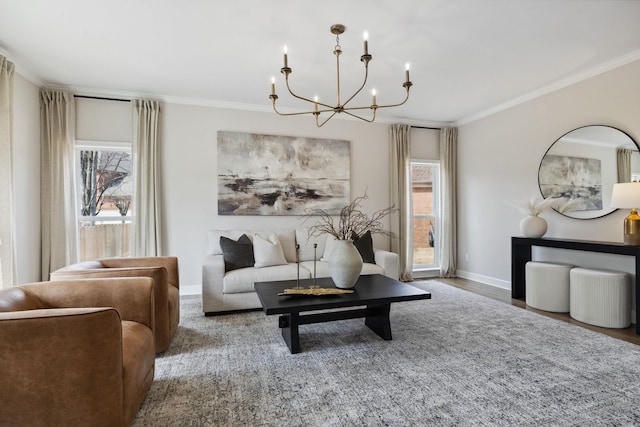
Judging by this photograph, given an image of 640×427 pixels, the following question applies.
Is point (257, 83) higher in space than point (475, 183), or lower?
higher

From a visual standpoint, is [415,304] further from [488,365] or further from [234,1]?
[234,1]

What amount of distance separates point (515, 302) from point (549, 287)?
0.48 meters

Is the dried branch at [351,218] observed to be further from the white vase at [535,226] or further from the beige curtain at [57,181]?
the beige curtain at [57,181]

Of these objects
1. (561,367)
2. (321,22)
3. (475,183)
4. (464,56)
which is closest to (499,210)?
(475,183)

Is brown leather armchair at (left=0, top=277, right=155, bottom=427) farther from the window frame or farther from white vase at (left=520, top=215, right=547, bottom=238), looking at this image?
the window frame

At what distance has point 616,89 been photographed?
11.2 feet

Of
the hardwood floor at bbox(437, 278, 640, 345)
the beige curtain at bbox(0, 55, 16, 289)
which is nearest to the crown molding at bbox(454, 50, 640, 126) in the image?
the hardwood floor at bbox(437, 278, 640, 345)

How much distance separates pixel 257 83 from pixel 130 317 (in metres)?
2.97

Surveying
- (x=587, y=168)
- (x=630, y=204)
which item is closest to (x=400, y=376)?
(x=630, y=204)

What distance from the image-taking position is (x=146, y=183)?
418 cm

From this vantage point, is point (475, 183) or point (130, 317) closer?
point (130, 317)

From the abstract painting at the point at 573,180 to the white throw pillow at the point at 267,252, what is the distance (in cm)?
356

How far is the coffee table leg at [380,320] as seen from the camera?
2.78 meters

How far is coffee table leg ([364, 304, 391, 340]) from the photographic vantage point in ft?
9.11
